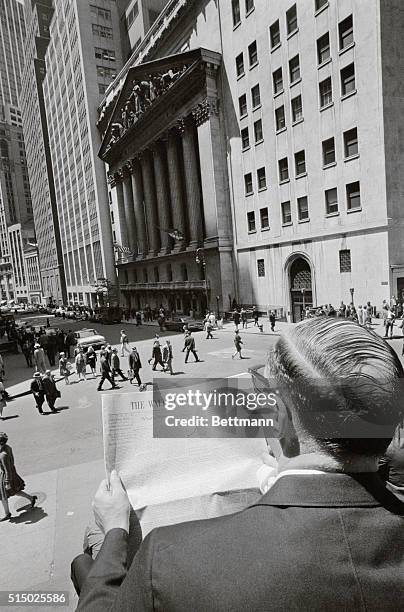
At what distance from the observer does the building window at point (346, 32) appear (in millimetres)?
22947

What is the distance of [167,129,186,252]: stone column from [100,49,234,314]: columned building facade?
105mm

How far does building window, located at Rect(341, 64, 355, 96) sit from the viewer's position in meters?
Answer: 23.3

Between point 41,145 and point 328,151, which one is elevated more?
point 41,145

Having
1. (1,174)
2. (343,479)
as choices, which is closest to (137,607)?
(343,479)

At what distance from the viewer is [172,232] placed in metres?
41.0

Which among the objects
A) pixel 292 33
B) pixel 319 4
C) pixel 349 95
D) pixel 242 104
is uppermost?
pixel 319 4

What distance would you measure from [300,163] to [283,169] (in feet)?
5.88

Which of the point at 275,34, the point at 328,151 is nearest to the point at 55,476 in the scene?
the point at 328,151

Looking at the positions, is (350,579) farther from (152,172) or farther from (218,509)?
(152,172)

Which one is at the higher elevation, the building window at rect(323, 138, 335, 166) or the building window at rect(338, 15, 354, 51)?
the building window at rect(338, 15, 354, 51)

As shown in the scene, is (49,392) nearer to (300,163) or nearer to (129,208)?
(300,163)

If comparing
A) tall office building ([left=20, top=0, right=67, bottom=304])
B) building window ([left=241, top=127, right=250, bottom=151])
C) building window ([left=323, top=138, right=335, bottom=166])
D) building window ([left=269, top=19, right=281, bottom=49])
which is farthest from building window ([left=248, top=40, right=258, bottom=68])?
tall office building ([left=20, top=0, right=67, bottom=304])

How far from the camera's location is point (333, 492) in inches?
41.6

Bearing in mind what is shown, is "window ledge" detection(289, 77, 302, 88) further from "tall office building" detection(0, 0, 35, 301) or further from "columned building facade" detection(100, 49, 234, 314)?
"tall office building" detection(0, 0, 35, 301)
